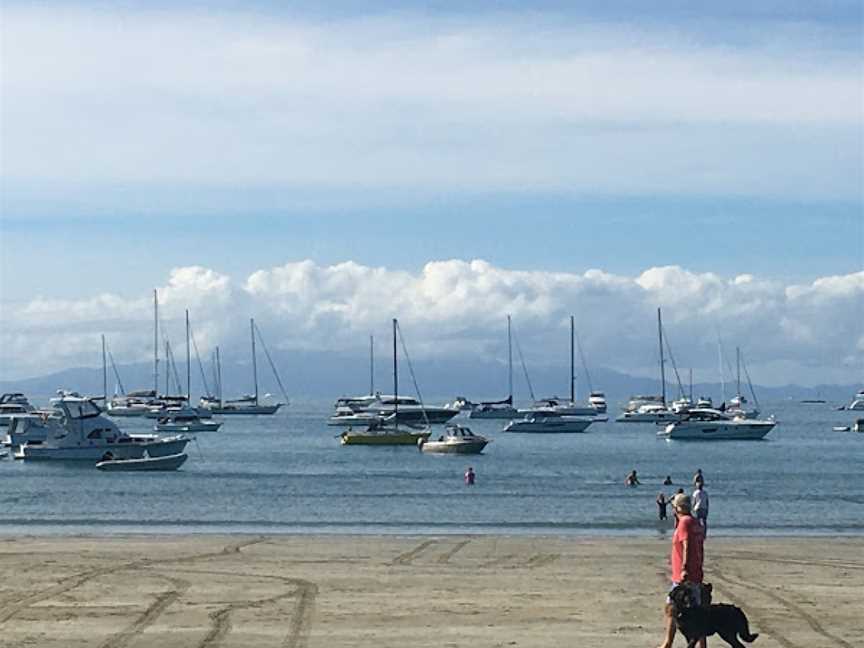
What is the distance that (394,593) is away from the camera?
28.0m

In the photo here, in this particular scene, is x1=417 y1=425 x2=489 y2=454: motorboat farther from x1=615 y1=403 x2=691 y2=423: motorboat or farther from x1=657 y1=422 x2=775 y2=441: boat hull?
x1=615 y1=403 x2=691 y2=423: motorboat

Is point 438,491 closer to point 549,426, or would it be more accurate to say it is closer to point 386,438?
point 386,438

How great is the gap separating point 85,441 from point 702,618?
238 feet

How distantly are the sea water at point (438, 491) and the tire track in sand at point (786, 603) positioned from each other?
16.8 metres

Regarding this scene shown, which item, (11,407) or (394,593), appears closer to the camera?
(394,593)

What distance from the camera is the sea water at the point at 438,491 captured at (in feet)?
175

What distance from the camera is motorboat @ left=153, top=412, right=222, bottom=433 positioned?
14612 centimetres

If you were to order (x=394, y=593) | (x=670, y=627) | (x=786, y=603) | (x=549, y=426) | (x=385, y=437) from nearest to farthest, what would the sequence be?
(x=670, y=627) → (x=786, y=603) → (x=394, y=593) → (x=385, y=437) → (x=549, y=426)

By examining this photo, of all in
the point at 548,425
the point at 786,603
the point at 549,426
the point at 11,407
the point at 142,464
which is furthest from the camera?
the point at 11,407

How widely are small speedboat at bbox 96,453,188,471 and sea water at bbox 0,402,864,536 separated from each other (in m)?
0.95

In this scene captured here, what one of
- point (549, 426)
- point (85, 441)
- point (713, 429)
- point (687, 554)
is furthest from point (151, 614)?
point (549, 426)

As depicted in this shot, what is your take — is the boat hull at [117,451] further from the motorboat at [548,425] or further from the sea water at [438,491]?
the motorboat at [548,425]

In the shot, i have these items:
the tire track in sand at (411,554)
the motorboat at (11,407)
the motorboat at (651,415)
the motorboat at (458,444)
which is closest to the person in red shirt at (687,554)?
the tire track in sand at (411,554)

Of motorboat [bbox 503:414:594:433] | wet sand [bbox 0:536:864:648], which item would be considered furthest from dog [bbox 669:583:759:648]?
motorboat [bbox 503:414:594:433]
